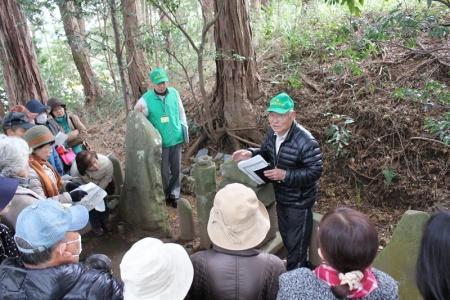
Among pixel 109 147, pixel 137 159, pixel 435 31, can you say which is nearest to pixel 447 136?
pixel 435 31

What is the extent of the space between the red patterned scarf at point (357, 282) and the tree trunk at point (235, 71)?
16.0ft

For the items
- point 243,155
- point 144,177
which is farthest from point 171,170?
point 243,155

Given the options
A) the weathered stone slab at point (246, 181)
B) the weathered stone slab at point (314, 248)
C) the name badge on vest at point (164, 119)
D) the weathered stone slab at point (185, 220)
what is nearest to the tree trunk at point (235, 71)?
the name badge on vest at point (164, 119)

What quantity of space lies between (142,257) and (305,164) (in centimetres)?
178

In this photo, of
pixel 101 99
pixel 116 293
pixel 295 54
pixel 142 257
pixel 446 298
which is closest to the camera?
pixel 446 298

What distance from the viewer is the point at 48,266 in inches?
74.3

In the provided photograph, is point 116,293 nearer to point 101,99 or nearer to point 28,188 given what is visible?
point 28,188

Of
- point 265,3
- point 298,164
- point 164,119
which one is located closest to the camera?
point 298,164

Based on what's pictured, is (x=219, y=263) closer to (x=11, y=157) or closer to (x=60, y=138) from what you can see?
(x=11, y=157)

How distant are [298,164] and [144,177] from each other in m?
2.01

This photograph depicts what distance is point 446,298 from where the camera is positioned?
137 centimetres

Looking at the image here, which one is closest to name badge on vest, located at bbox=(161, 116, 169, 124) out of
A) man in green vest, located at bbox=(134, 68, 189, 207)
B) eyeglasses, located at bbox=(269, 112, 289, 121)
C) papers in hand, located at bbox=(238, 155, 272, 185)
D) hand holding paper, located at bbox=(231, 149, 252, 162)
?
man in green vest, located at bbox=(134, 68, 189, 207)

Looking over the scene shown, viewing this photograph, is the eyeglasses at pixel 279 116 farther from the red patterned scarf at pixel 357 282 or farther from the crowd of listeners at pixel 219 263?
the red patterned scarf at pixel 357 282

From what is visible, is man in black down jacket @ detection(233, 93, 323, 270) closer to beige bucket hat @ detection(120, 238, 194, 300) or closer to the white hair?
beige bucket hat @ detection(120, 238, 194, 300)
